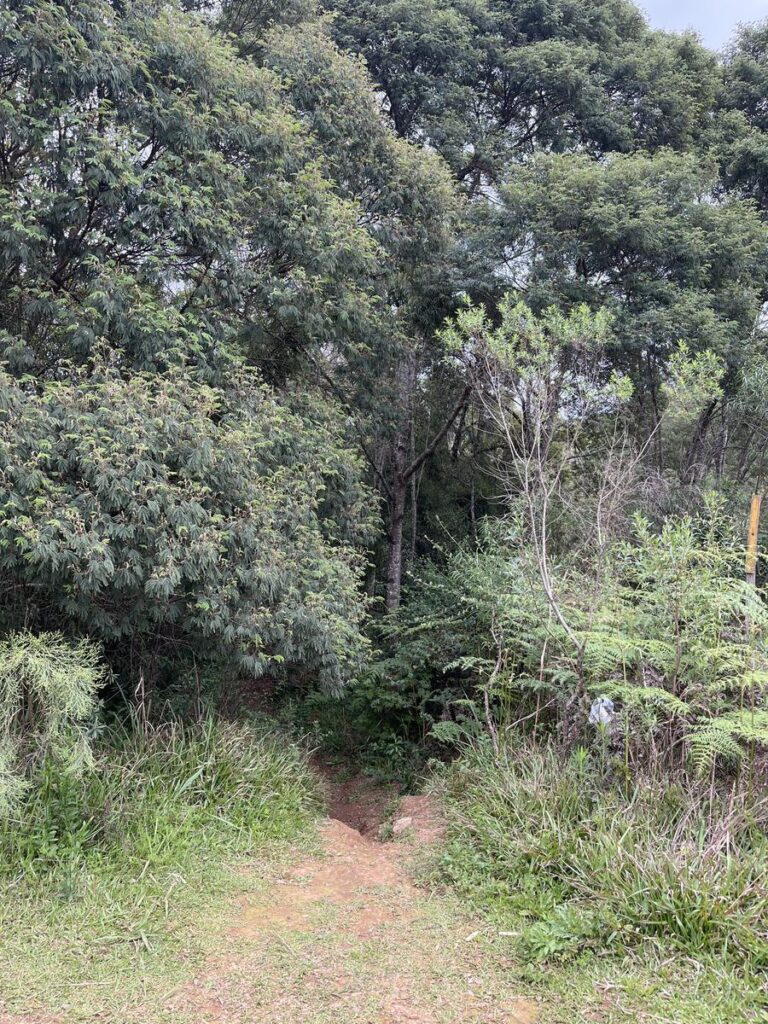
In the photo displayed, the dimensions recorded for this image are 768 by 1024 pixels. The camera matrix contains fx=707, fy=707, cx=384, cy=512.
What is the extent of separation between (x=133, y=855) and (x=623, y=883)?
2.57 m

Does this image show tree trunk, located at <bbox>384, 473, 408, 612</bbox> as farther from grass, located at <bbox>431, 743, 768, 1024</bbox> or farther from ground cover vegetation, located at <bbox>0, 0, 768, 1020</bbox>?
grass, located at <bbox>431, 743, 768, 1024</bbox>

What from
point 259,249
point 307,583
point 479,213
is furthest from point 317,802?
point 479,213

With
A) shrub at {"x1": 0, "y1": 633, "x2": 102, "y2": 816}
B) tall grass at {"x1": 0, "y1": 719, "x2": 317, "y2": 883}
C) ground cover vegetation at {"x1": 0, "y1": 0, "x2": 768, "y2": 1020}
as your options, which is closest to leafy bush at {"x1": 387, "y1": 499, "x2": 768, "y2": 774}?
ground cover vegetation at {"x1": 0, "y1": 0, "x2": 768, "y2": 1020}

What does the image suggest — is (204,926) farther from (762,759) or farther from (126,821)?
(762,759)

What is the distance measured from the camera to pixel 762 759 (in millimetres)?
3875

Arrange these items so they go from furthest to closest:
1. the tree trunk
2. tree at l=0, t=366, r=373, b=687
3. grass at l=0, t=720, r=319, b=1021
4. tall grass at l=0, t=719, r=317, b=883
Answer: the tree trunk, tree at l=0, t=366, r=373, b=687, tall grass at l=0, t=719, r=317, b=883, grass at l=0, t=720, r=319, b=1021

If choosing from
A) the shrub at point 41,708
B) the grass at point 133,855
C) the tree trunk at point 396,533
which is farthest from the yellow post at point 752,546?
the tree trunk at point 396,533

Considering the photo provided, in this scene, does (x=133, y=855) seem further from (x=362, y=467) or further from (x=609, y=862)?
(x=362, y=467)

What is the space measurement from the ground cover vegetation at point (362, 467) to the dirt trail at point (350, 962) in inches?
11.3

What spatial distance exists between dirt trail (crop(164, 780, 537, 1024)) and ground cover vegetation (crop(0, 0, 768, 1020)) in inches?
11.3

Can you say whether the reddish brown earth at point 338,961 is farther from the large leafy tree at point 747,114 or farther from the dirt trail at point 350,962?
the large leafy tree at point 747,114

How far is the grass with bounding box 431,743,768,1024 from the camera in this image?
2.92 meters

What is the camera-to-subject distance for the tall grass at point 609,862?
3092mm

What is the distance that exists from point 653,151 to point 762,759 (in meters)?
9.29
